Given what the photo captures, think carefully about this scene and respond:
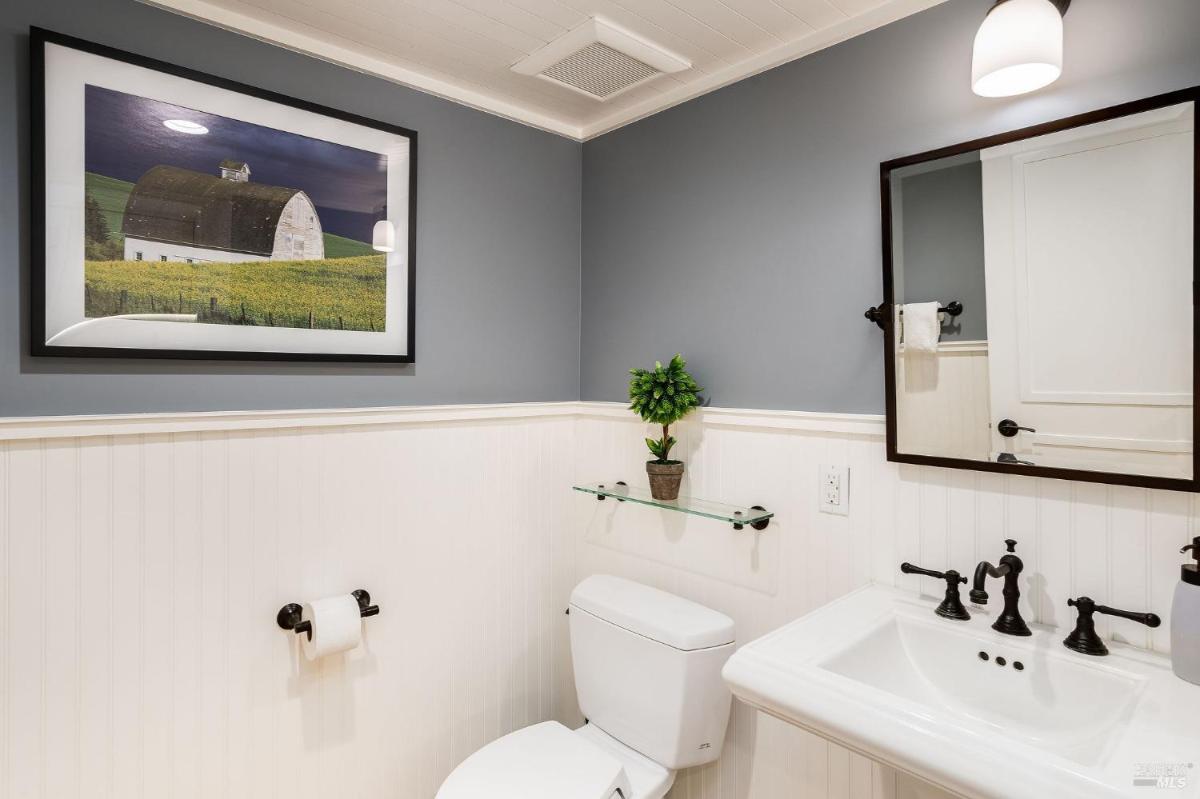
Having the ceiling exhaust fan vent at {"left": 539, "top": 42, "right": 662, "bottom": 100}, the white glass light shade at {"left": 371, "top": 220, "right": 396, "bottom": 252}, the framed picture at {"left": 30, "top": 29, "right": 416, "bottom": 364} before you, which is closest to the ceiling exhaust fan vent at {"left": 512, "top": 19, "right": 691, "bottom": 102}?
the ceiling exhaust fan vent at {"left": 539, "top": 42, "right": 662, "bottom": 100}

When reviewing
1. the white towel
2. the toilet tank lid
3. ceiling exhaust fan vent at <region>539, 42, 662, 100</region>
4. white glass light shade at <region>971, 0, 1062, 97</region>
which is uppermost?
ceiling exhaust fan vent at <region>539, 42, 662, 100</region>

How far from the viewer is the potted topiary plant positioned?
1.82 meters

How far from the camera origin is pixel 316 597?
66.7 inches

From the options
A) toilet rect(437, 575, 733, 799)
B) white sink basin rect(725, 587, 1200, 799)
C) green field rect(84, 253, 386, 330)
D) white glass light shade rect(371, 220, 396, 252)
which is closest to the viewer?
white sink basin rect(725, 587, 1200, 799)

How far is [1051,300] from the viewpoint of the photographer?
1.28 metres

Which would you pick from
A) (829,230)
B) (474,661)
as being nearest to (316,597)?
(474,661)

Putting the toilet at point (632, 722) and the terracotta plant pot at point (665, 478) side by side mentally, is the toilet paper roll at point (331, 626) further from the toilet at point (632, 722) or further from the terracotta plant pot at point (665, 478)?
the terracotta plant pot at point (665, 478)

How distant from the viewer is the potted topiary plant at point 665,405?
1823 millimetres

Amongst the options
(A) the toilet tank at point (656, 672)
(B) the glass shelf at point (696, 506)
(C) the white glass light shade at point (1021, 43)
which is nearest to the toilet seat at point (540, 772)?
(A) the toilet tank at point (656, 672)

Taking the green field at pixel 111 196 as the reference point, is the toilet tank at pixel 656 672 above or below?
below

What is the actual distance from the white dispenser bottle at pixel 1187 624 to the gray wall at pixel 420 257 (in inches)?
65.8

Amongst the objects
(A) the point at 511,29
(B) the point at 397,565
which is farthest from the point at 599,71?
(B) the point at 397,565

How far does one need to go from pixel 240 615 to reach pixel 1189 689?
1.93m

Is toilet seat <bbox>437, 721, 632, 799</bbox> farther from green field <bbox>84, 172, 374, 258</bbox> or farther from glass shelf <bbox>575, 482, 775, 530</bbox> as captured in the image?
green field <bbox>84, 172, 374, 258</bbox>
